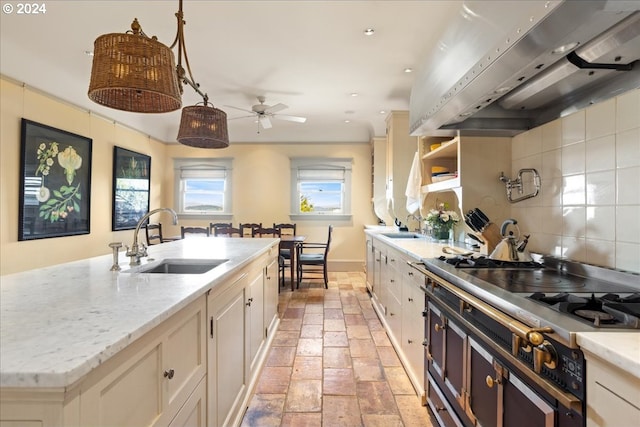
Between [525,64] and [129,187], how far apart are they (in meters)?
5.57

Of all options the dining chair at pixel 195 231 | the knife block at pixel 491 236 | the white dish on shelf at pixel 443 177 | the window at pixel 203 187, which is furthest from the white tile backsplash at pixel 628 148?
the window at pixel 203 187

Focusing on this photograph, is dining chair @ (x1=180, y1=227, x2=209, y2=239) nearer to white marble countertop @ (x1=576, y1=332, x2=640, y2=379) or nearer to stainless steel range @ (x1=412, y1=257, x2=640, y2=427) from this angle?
stainless steel range @ (x1=412, y1=257, x2=640, y2=427)

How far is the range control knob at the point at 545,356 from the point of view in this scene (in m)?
0.84

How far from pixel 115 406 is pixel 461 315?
1.28m

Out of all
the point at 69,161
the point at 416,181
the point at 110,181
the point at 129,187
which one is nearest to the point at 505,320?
the point at 416,181

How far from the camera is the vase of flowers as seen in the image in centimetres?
286

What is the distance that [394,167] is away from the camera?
4.34m

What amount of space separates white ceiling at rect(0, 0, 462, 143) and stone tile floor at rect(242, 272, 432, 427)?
2.48 m

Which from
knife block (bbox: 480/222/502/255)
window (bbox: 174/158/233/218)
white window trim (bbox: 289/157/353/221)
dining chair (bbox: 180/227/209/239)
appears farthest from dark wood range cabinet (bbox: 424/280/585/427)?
window (bbox: 174/158/233/218)

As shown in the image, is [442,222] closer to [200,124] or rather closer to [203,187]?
[200,124]

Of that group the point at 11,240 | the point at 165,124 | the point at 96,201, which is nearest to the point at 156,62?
the point at 11,240

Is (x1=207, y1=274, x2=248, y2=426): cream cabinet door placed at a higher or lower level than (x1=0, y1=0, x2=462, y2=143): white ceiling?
lower

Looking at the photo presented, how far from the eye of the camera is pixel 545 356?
85 cm

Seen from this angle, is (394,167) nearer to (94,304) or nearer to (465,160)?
(465,160)
